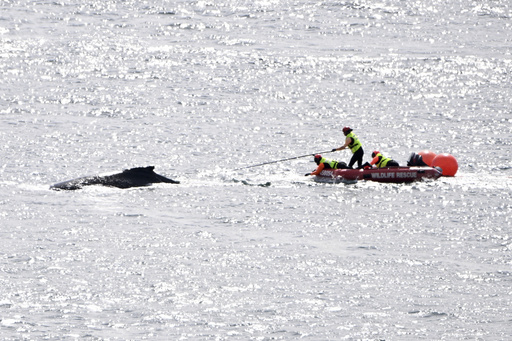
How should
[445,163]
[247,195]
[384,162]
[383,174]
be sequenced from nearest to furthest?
[247,195]
[383,174]
[384,162]
[445,163]

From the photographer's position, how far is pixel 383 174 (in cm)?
2991

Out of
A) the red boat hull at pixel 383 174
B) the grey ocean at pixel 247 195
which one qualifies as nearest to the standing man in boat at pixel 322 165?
the red boat hull at pixel 383 174

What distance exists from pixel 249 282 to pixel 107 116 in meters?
27.9

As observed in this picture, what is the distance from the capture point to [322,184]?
30141mm

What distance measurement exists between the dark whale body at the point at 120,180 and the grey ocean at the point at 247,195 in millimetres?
569

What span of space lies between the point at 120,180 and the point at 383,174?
869cm

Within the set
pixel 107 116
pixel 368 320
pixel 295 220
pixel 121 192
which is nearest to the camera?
pixel 368 320

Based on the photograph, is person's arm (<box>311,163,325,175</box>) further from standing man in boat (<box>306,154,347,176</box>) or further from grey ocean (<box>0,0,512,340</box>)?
grey ocean (<box>0,0,512,340</box>)

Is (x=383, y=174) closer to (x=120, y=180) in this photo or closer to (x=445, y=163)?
(x=445, y=163)

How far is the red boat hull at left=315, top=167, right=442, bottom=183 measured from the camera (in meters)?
29.8

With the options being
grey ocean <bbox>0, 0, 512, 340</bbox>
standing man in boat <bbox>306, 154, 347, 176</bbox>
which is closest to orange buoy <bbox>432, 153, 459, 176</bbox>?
grey ocean <bbox>0, 0, 512, 340</bbox>

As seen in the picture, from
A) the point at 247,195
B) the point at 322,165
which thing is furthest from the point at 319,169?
the point at 247,195

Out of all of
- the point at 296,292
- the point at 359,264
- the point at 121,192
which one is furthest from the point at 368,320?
the point at 121,192

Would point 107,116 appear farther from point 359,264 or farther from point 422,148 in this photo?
point 359,264
